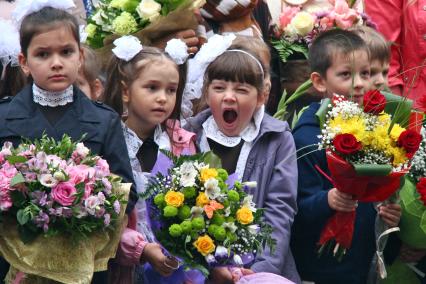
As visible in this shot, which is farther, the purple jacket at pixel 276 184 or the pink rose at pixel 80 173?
the purple jacket at pixel 276 184

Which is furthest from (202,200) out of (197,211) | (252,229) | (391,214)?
(391,214)

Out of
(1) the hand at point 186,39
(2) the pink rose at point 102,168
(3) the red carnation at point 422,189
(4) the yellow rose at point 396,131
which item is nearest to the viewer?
(2) the pink rose at point 102,168

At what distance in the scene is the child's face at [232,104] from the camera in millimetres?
6285

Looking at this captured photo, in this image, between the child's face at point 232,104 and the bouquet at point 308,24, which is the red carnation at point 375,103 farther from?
the bouquet at point 308,24

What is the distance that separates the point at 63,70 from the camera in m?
5.61

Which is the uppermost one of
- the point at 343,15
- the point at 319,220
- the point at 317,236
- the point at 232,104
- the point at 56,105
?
the point at 56,105

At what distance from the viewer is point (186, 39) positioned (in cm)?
708

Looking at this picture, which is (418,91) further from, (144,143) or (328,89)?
(144,143)

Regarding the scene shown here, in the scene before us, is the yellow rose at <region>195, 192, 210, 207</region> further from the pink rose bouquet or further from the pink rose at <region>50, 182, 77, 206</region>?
the pink rose at <region>50, 182, 77, 206</region>

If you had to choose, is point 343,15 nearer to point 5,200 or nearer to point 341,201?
point 341,201

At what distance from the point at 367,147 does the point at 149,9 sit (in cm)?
178

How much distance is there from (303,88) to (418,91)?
1.24 metres

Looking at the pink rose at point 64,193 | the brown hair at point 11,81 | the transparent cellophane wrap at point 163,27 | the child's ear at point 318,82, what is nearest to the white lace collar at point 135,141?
the brown hair at point 11,81

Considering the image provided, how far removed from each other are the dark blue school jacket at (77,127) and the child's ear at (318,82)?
1682 mm
